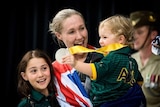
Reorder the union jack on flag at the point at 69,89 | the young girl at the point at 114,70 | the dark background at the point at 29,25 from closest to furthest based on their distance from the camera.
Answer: the young girl at the point at 114,70 < the union jack on flag at the point at 69,89 < the dark background at the point at 29,25

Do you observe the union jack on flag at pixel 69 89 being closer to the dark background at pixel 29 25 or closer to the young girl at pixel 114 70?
the young girl at pixel 114 70

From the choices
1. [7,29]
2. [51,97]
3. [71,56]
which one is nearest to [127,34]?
[71,56]

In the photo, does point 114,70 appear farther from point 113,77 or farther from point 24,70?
point 24,70

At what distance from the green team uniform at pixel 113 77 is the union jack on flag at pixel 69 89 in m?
0.06

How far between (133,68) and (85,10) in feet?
2.57

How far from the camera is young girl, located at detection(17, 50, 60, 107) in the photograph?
4.24ft

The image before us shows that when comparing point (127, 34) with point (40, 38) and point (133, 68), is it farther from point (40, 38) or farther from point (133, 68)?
point (40, 38)

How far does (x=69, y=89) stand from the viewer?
1294 mm

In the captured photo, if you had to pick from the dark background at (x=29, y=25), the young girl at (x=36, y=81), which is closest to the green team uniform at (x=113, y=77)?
the young girl at (x=36, y=81)

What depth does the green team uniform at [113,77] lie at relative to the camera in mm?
1147

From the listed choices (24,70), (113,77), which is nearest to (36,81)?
(24,70)

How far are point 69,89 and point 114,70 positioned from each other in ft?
0.67

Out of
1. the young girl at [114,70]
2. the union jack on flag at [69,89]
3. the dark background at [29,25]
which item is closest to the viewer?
the young girl at [114,70]

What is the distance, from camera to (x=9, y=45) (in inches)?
75.9
